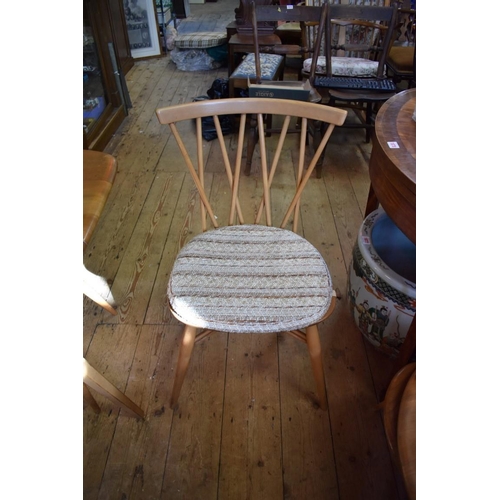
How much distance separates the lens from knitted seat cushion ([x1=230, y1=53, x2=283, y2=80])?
93.1 inches

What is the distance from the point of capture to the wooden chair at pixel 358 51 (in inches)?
77.9

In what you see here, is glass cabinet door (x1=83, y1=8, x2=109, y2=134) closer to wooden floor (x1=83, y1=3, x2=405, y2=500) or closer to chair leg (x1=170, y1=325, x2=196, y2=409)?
wooden floor (x1=83, y1=3, x2=405, y2=500)

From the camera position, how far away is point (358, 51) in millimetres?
2314

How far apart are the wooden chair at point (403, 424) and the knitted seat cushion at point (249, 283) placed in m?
0.23

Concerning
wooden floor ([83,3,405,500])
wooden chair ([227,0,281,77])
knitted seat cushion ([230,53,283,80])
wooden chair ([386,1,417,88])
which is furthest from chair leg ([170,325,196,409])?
wooden chair ([227,0,281,77])

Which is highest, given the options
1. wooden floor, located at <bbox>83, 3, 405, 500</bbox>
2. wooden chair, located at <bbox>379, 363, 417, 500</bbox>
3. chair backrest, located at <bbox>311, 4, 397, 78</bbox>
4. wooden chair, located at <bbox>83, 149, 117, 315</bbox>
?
chair backrest, located at <bbox>311, 4, 397, 78</bbox>

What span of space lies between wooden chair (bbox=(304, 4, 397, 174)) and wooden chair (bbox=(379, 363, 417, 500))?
1.70 metres

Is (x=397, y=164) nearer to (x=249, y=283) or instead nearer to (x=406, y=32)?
(x=249, y=283)

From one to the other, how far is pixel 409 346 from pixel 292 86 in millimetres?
1505

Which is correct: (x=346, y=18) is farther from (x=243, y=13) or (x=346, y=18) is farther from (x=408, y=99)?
(x=243, y=13)

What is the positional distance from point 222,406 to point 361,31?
2.71 m
